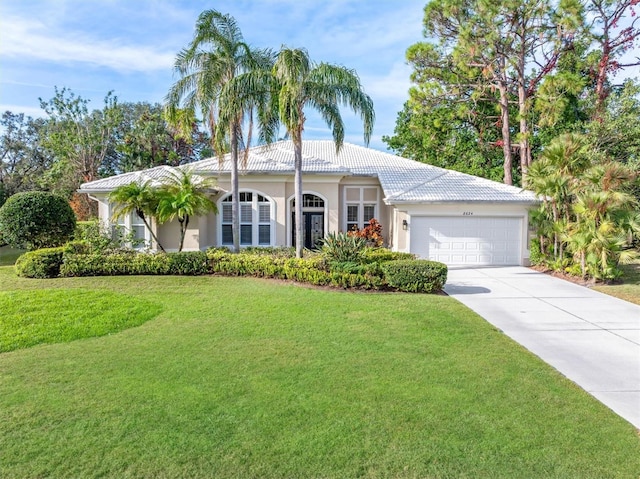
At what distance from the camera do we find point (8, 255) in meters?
19.0

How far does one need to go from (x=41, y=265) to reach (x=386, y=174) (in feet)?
45.0

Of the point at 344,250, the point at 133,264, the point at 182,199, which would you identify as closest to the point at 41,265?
the point at 133,264

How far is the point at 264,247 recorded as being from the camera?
55.2 feet

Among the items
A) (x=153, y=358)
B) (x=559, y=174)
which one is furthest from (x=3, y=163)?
(x=559, y=174)

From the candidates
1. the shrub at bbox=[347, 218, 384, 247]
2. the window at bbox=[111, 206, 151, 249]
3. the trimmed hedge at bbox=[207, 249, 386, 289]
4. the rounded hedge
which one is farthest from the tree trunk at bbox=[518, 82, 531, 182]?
the rounded hedge

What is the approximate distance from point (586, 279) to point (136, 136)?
3104 centimetres

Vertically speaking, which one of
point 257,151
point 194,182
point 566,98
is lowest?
point 194,182

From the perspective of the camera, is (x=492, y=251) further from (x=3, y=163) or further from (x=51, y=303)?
(x=3, y=163)

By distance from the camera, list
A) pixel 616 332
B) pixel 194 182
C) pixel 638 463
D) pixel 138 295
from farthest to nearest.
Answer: pixel 194 182
pixel 138 295
pixel 616 332
pixel 638 463

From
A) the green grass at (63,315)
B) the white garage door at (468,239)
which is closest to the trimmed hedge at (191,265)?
the green grass at (63,315)

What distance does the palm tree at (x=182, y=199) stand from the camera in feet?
47.1

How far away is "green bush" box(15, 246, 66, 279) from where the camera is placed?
13000 mm

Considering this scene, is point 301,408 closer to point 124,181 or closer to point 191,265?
point 191,265

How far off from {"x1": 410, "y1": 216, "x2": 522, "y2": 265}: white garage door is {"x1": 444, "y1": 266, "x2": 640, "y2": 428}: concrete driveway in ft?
7.78
